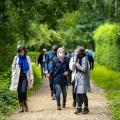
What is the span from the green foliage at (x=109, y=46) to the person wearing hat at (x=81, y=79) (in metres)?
19.7

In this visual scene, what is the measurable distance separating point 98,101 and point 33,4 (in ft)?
17.4

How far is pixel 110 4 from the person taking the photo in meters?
22.7

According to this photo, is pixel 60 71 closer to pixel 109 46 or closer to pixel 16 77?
pixel 16 77

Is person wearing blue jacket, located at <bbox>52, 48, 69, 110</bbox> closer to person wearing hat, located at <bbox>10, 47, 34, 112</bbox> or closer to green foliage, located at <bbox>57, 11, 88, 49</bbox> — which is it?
person wearing hat, located at <bbox>10, 47, 34, 112</bbox>

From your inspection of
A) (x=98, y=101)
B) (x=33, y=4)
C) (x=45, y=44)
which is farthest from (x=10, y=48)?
(x=45, y=44)

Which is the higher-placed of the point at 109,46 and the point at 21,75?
the point at 21,75

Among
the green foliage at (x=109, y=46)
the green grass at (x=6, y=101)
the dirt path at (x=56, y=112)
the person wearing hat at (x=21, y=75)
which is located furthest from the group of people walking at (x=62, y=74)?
the green foliage at (x=109, y=46)

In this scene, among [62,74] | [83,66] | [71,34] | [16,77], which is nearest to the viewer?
[83,66]

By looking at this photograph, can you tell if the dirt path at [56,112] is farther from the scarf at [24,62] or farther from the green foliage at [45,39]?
the green foliage at [45,39]

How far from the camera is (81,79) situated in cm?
1409

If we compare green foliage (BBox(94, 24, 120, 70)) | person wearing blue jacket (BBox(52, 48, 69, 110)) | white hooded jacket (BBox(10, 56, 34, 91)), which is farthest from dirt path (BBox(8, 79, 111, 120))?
green foliage (BBox(94, 24, 120, 70))

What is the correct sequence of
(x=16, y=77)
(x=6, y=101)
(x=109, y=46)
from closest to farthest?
(x=16, y=77) < (x=6, y=101) < (x=109, y=46)

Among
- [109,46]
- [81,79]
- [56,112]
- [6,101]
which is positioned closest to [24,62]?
[56,112]

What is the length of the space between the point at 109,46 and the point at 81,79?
1006 inches
